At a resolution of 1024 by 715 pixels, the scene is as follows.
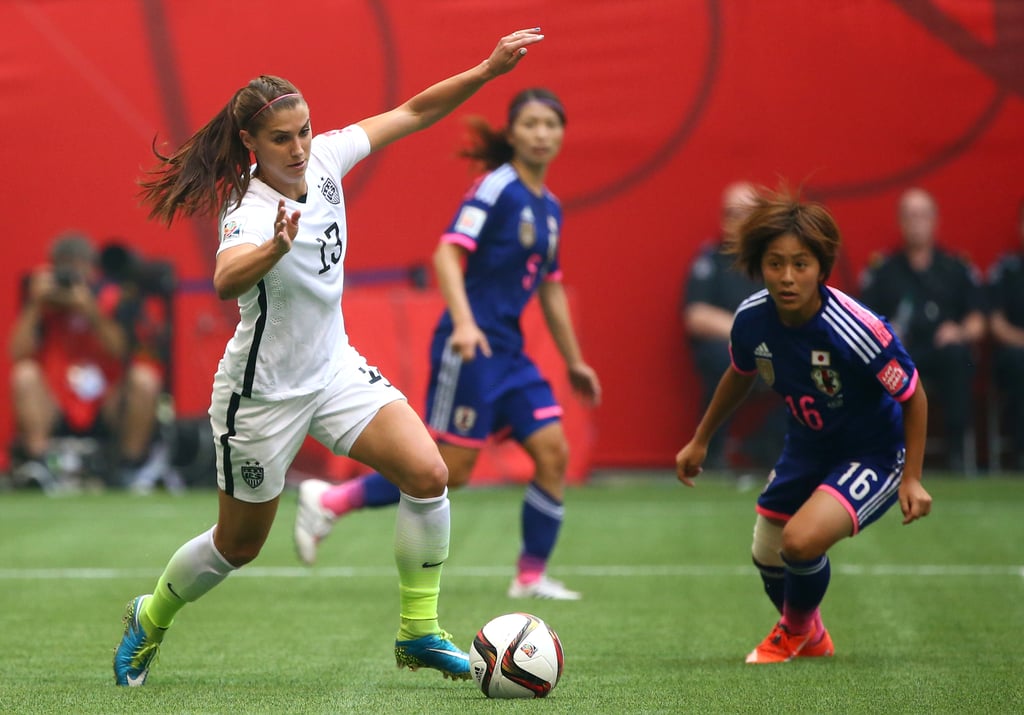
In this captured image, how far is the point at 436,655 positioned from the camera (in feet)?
15.1

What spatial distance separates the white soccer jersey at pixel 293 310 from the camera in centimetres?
449

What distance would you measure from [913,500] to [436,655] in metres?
1.56

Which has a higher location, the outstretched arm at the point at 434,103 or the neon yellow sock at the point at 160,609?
the outstretched arm at the point at 434,103

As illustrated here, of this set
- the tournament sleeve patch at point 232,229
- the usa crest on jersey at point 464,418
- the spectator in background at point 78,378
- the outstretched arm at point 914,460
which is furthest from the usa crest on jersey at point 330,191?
the spectator in background at point 78,378

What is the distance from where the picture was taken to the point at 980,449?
39.8ft

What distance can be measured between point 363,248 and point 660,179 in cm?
251

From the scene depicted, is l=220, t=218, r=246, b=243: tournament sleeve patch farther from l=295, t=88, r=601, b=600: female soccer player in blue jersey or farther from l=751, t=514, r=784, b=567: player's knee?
l=295, t=88, r=601, b=600: female soccer player in blue jersey

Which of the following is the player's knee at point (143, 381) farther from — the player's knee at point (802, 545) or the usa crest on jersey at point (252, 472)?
the player's knee at point (802, 545)

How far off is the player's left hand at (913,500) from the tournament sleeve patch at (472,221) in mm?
2657

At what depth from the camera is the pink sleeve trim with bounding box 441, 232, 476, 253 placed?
22.2ft

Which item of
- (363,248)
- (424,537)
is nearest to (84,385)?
(363,248)

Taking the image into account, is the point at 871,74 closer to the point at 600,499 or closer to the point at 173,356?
the point at 600,499

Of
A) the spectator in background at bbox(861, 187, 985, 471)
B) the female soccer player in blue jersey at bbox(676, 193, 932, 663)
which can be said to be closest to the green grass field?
the female soccer player in blue jersey at bbox(676, 193, 932, 663)

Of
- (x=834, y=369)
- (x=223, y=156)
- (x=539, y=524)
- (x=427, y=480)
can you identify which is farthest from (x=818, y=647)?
(x=223, y=156)
